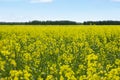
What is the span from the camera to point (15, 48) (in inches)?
468

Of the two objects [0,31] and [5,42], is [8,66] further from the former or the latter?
[0,31]

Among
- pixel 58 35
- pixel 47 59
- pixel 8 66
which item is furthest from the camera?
pixel 58 35

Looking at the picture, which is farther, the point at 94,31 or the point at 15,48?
the point at 94,31

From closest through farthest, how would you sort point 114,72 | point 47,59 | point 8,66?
point 114,72, point 8,66, point 47,59

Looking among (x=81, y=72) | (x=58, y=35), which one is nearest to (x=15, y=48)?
(x=81, y=72)

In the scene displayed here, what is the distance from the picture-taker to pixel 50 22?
1817 inches

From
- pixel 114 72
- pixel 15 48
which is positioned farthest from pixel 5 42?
pixel 114 72

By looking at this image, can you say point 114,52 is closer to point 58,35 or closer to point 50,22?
point 58,35

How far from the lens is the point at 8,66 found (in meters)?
8.91

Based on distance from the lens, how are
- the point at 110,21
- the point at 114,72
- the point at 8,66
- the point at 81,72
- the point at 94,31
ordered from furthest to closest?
the point at 110,21 → the point at 94,31 → the point at 8,66 → the point at 81,72 → the point at 114,72

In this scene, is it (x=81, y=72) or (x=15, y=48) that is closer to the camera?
(x=81, y=72)

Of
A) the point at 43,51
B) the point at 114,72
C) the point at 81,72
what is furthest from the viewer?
the point at 43,51

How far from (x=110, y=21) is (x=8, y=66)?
3643 centimetres

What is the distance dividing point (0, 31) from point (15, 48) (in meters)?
10.8
